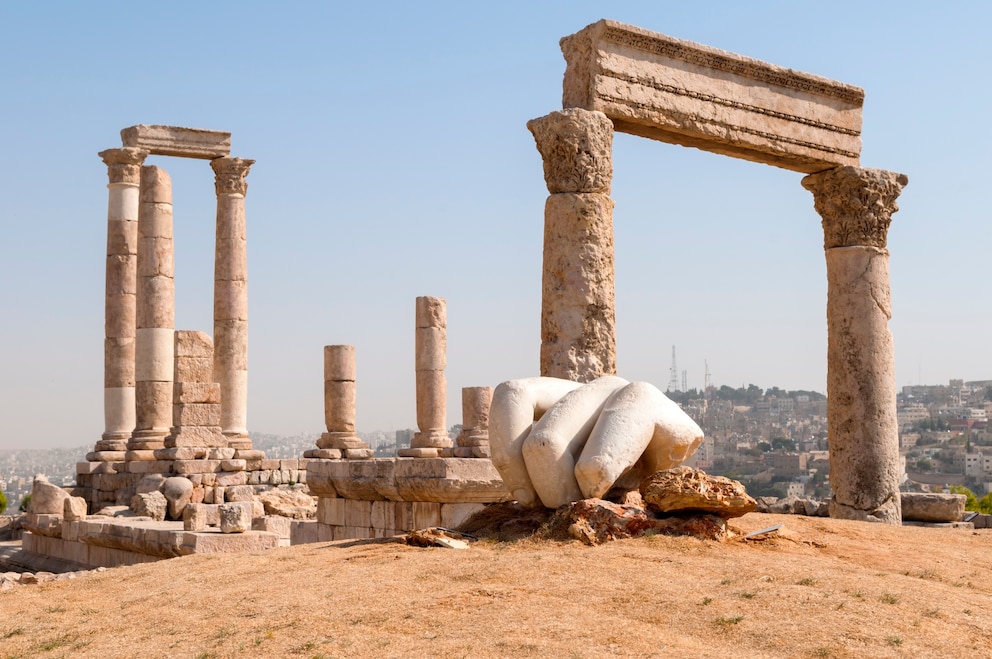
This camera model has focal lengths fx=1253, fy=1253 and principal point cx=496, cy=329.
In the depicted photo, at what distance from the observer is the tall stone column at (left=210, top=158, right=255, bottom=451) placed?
2734 cm

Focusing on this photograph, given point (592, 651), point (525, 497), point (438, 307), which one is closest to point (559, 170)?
point (525, 497)

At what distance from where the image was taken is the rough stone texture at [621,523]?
822cm

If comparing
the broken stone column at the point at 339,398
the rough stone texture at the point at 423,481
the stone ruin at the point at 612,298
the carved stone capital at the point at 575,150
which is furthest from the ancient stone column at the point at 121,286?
the carved stone capital at the point at 575,150

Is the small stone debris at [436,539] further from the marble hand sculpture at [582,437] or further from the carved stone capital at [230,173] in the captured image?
the carved stone capital at [230,173]

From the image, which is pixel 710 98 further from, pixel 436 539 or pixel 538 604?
pixel 538 604

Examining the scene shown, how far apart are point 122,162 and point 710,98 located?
52.4 feet

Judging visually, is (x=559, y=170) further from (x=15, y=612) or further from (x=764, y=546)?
(x=15, y=612)

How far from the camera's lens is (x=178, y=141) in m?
27.0

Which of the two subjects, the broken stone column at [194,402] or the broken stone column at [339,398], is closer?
the broken stone column at [194,402]

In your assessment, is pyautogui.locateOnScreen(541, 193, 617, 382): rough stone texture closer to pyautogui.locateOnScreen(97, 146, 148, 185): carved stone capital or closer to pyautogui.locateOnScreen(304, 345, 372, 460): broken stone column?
pyautogui.locateOnScreen(304, 345, 372, 460): broken stone column

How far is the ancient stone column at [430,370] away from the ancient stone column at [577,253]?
15171mm

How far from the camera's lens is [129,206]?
2634 cm

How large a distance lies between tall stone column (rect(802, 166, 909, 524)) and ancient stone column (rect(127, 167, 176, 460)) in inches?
571

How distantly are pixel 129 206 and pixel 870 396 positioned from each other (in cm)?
1705
